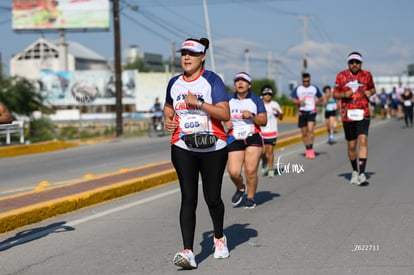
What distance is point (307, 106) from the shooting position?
53.2ft

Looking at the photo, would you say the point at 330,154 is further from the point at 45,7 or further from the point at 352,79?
the point at 45,7

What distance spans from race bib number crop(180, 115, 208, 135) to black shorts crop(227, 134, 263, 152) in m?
3.17

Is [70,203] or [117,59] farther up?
[117,59]

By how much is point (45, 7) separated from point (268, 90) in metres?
60.8

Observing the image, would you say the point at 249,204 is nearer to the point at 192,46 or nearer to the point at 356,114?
the point at 356,114

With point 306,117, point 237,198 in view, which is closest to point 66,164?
point 306,117

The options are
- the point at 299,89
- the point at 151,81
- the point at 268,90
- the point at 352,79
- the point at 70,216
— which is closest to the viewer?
the point at 70,216

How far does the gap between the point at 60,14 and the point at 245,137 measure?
63227mm

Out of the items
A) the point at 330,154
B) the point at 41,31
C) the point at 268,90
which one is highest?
the point at 41,31

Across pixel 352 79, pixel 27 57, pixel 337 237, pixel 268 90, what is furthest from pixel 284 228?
pixel 27 57

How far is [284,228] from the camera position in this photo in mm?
7160

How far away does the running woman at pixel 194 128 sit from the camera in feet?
17.8

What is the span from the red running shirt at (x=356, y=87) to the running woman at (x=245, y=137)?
2.42m

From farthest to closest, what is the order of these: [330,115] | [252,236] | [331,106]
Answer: [331,106] → [330,115] → [252,236]
